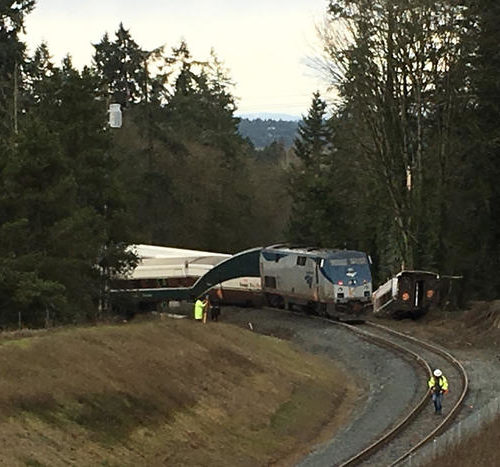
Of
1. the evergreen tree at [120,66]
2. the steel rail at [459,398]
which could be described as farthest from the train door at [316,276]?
the evergreen tree at [120,66]

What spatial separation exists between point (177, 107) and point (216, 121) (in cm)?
506

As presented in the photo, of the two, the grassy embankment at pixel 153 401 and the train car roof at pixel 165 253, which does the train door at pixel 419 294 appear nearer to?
the train car roof at pixel 165 253

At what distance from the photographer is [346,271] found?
43531mm

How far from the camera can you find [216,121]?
93.4 meters

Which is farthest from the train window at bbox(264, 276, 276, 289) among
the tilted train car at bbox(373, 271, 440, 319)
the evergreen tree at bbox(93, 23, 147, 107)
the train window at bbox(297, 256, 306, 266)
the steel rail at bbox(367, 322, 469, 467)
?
the evergreen tree at bbox(93, 23, 147, 107)

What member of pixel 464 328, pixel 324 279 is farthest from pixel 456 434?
pixel 324 279

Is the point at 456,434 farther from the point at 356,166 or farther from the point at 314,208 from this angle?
the point at 314,208

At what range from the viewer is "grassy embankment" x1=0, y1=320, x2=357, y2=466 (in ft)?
62.2

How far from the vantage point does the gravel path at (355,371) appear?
75.4ft

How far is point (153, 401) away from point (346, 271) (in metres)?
22.3

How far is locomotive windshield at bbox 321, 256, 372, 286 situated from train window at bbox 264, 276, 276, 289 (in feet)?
17.7

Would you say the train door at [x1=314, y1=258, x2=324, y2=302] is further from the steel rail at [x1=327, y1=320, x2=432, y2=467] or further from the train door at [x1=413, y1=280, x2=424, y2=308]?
the steel rail at [x1=327, y1=320, x2=432, y2=467]

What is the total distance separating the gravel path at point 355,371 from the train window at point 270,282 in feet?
4.76

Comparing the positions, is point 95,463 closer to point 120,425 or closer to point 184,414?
point 120,425
